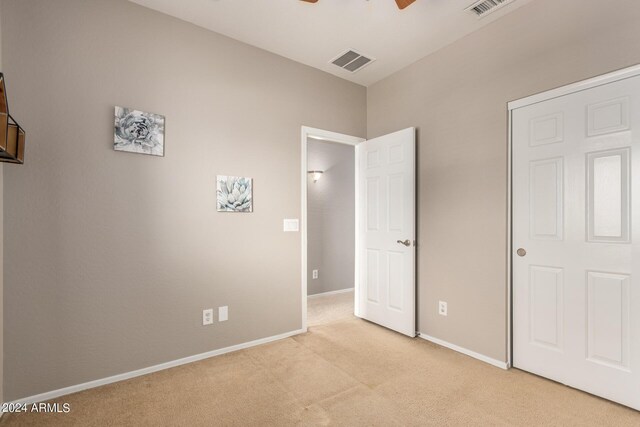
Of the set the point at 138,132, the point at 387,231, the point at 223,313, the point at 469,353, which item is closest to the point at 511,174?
the point at 387,231

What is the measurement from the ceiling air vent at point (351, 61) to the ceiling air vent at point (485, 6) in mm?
1013

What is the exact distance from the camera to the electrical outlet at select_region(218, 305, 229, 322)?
109 inches

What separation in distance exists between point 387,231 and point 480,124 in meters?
1.36

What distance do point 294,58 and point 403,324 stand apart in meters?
2.96

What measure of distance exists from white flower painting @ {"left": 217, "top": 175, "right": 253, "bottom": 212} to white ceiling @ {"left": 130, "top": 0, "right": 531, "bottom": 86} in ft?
4.32

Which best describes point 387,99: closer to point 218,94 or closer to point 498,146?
point 498,146

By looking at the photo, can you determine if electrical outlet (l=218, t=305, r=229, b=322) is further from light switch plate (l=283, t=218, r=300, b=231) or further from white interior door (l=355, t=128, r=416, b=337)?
white interior door (l=355, t=128, r=416, b=337)

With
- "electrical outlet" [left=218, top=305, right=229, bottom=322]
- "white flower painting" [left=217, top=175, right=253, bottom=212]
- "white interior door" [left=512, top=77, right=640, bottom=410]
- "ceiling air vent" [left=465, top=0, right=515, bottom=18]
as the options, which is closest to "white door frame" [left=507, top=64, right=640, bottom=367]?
"white interior door" [left=512, top=77, right=640, bottom=410]

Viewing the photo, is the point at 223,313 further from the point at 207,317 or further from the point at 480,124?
the point at 480,124

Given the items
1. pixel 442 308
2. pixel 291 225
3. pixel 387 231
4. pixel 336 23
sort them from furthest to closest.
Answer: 1. pixel 387 231
2. pixel 291 225
3. pixel 442 308
4. pixel 336 23

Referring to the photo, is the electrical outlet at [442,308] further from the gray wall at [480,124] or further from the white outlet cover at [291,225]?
the white outlet cover at [291,225]

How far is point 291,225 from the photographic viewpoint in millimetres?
3211

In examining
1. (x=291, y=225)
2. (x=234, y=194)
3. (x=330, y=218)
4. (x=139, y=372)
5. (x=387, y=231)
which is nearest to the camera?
(x=139, y=372)

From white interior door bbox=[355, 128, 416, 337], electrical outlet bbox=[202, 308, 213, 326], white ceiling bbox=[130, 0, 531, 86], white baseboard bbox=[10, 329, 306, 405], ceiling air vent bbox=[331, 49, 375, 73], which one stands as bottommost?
white baseboard bbox=[10, 329, 306, 405]
